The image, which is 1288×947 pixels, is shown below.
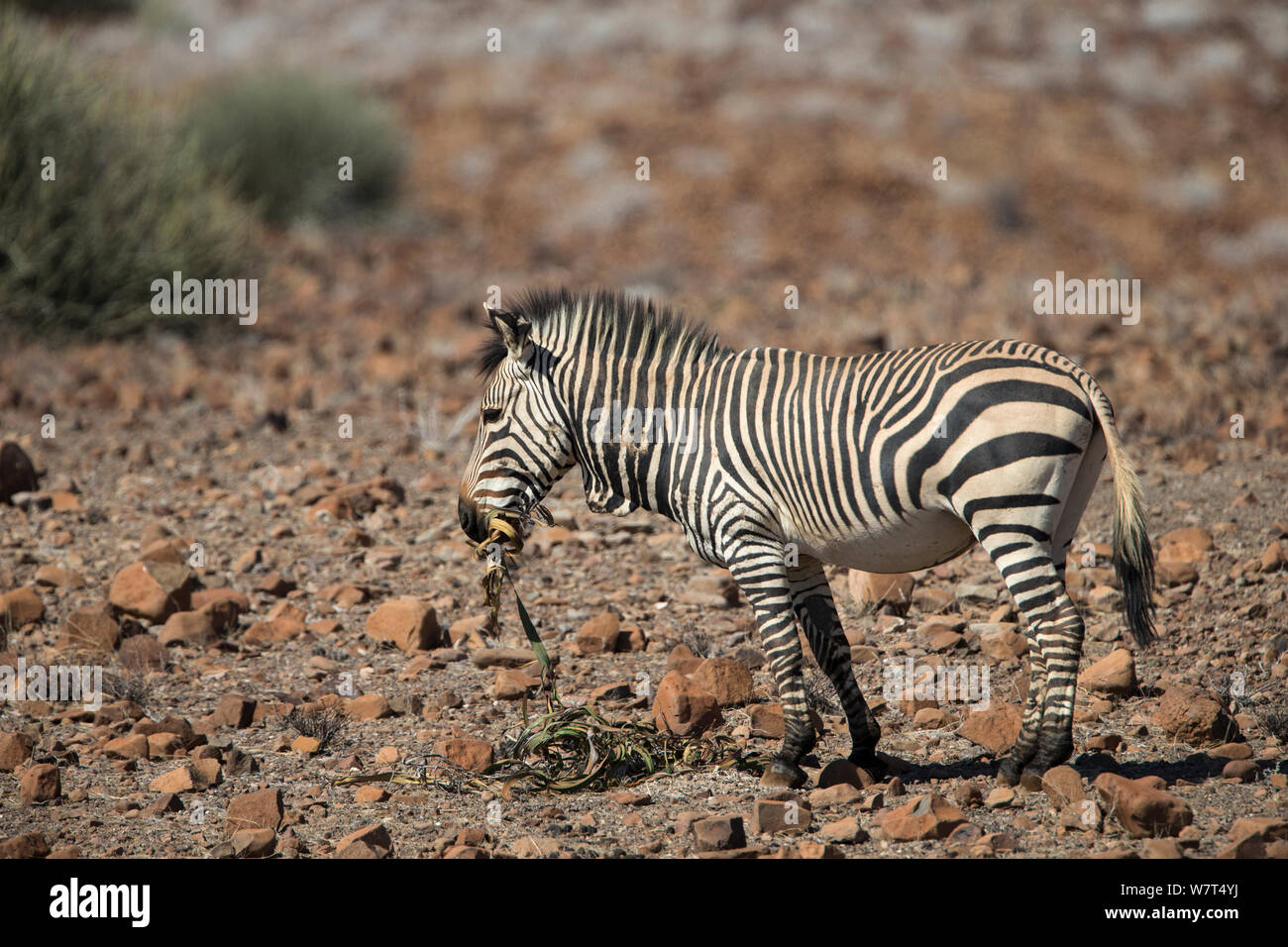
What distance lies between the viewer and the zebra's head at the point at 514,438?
5.87 m

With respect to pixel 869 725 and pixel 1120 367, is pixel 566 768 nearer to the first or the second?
pixel 869 725

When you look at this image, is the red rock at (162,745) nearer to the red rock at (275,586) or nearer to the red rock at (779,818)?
the red rock at (275,586)

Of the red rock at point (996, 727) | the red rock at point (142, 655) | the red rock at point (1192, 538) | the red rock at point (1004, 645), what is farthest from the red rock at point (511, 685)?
the red rock at point (1192, 538)

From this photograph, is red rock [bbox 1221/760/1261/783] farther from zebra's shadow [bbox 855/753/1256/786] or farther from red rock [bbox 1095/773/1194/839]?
red rock [bbox 1095/773/1194/839]

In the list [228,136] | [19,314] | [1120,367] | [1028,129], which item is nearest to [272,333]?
[19,314]

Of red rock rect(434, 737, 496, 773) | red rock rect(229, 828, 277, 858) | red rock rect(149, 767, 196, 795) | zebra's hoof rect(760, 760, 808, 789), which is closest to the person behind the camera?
red rock rect(229, 828, 277, 858)

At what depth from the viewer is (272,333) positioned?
14578 mm

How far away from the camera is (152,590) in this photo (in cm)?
798

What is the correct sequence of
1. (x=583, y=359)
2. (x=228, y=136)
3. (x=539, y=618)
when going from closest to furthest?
(x=583, y=359) < (x=539, y=618) < (x=228, y=136)

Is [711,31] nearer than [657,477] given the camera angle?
No

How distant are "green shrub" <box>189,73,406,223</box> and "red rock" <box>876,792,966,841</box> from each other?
16493 mm

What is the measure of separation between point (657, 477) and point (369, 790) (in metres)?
1.96

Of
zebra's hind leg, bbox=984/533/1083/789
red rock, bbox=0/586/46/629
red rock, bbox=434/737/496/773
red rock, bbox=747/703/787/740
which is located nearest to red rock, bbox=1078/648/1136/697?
zebra's hind leg, bbox=984/533/1083/789

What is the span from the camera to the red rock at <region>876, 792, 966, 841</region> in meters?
4.99
